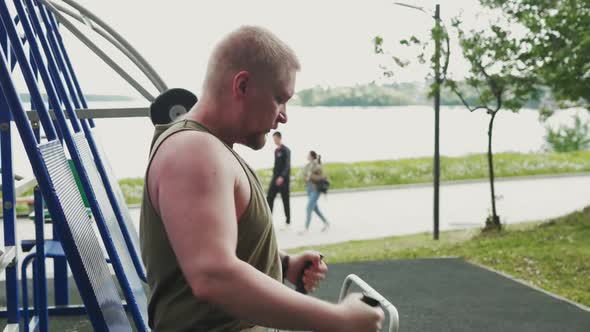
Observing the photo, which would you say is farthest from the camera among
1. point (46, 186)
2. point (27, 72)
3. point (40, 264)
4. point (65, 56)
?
point (65, 56)

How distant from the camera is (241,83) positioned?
4.54 feet

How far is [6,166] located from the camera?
3707 mm

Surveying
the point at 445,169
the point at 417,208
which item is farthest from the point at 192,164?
the point at 445,169

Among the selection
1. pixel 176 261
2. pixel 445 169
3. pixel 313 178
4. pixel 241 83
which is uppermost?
pixel 241 83

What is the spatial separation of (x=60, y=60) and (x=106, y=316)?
2.44 metres

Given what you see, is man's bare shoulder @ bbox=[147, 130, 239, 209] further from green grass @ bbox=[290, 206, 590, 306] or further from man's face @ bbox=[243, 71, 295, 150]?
green grass @ bbox=[290, 206, 590, 306]

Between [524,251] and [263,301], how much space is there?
8.27 metres

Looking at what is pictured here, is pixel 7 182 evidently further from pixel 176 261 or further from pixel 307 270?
pixel 176 261

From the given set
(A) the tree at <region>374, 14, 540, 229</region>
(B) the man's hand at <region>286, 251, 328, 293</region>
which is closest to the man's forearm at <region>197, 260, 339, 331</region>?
(B) the man's hand at <region>286, 251, 328, 293</region>

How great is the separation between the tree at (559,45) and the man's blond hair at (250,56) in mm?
8716

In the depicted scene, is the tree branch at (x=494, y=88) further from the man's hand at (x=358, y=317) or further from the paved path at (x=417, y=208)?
the man's hand at (x=358, y=317)

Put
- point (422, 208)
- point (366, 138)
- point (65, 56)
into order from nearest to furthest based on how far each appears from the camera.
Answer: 1. point (65, 56)
2. point (422, 208)
3. point (366, 138)

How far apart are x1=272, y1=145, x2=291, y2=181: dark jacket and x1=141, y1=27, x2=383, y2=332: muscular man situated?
10.4 m

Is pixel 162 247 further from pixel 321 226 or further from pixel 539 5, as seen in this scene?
pixel 321 226
